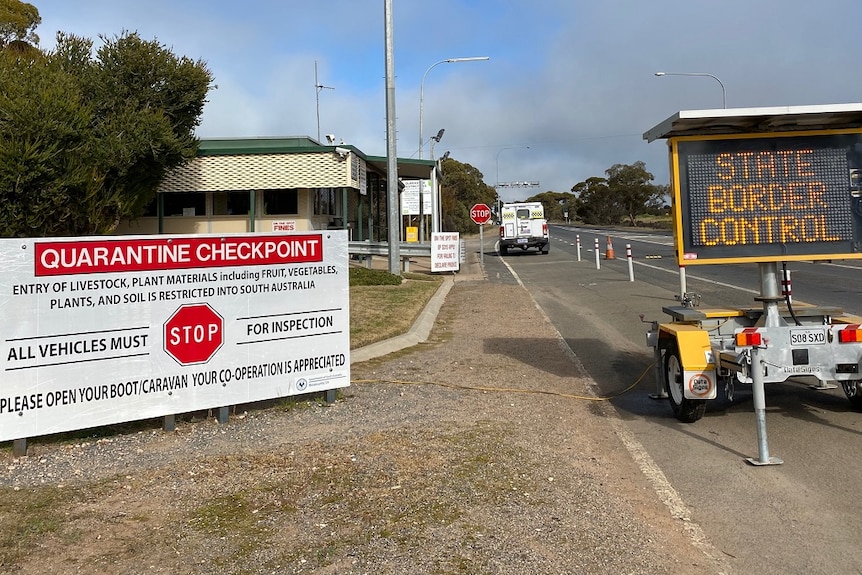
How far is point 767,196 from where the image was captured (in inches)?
259

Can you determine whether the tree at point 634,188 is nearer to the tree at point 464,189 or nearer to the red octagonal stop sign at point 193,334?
the tree at point 464,189

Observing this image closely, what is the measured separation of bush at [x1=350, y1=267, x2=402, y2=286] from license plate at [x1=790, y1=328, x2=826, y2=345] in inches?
518

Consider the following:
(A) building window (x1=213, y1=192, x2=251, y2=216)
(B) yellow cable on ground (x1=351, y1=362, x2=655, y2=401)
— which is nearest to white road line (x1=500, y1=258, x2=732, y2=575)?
(B) yellow cable on ground (x1=351, y1=362, x2=655, y2=401)

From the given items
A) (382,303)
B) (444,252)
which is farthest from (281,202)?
(382,303)

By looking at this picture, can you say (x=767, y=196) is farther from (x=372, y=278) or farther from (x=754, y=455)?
(x=372, y=278)

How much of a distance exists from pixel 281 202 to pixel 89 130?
822 cm

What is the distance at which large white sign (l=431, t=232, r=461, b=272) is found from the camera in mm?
25328

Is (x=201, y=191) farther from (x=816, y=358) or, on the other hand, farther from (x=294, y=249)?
(x=816, y=358)

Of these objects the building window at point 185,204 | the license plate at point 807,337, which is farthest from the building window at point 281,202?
the license plate at point 807,337

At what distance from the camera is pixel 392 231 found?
20297mm

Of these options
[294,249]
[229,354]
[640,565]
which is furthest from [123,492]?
[640,565]

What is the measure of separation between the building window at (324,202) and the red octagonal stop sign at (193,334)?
22039 mm

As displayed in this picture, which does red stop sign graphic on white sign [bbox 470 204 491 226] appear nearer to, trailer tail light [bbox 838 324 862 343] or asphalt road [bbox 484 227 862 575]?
asphalt road [bbox 484 227 862 575]

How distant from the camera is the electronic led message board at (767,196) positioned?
6516 millimetres
